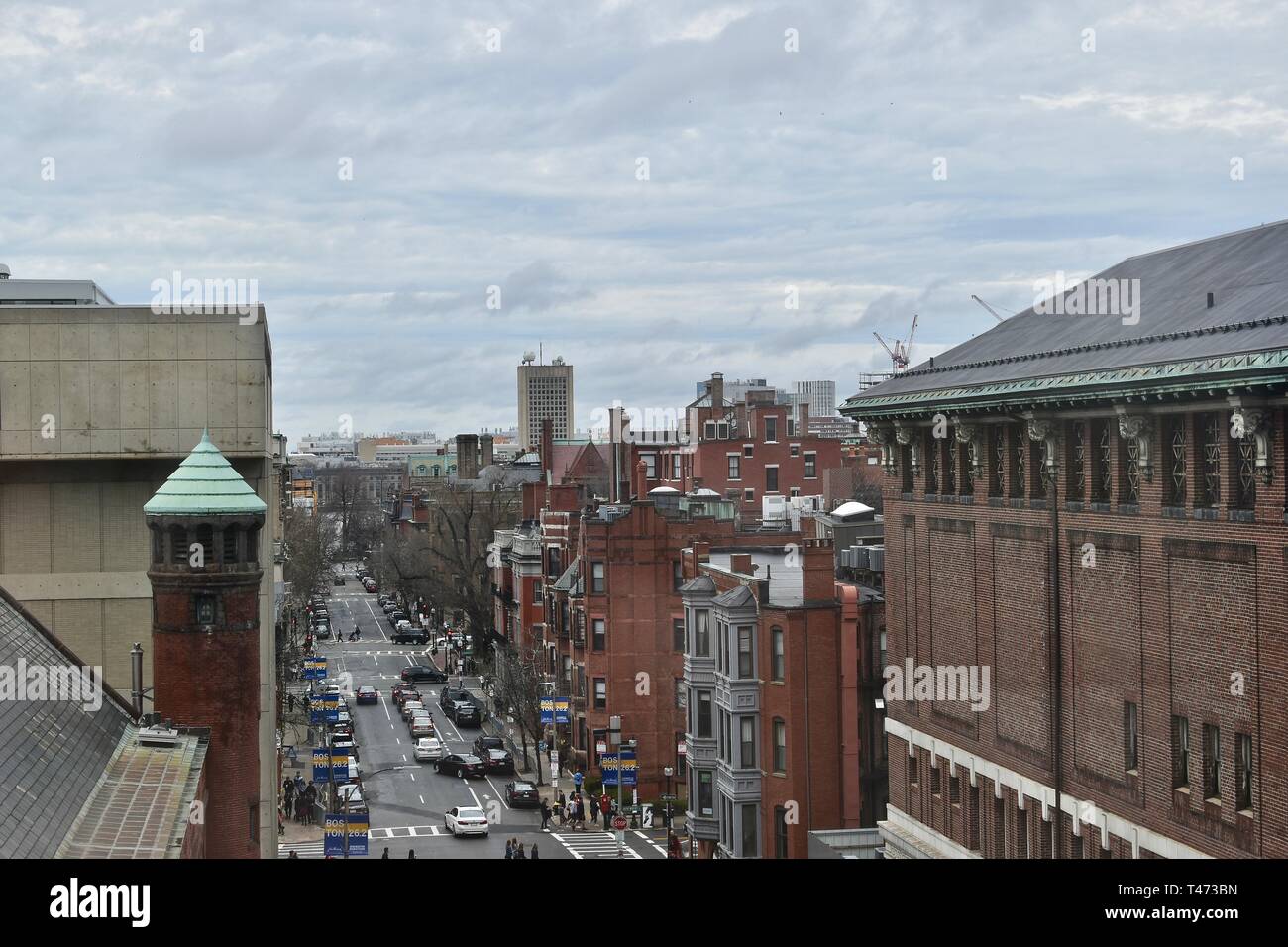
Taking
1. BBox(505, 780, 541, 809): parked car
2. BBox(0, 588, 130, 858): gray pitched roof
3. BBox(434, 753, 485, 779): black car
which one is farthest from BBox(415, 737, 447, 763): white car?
BBox(0, 588, 130, 858): gray pitched roof

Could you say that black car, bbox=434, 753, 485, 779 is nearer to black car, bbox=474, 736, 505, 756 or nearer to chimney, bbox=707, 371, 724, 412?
black car, bbox=474, 736, 505, 756

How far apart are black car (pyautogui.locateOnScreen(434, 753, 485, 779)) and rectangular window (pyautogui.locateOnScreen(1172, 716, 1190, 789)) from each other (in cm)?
4563

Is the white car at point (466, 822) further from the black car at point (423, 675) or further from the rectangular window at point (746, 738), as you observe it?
the black car at point (423, 675)

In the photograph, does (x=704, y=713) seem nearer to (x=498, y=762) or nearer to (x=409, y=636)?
(x=498, y=762)

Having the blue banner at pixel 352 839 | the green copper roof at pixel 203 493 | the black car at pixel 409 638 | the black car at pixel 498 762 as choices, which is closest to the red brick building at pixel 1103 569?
the blue banner at pixel 352 839

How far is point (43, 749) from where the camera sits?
20.4 meters

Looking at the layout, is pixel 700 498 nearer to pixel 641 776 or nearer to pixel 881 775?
pixel 641 776

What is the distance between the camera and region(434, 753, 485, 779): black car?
6512 cm

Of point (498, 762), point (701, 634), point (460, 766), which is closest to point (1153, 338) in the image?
point (701, 634)

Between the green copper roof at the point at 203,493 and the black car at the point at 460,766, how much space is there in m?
38.8

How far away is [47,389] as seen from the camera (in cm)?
3547
